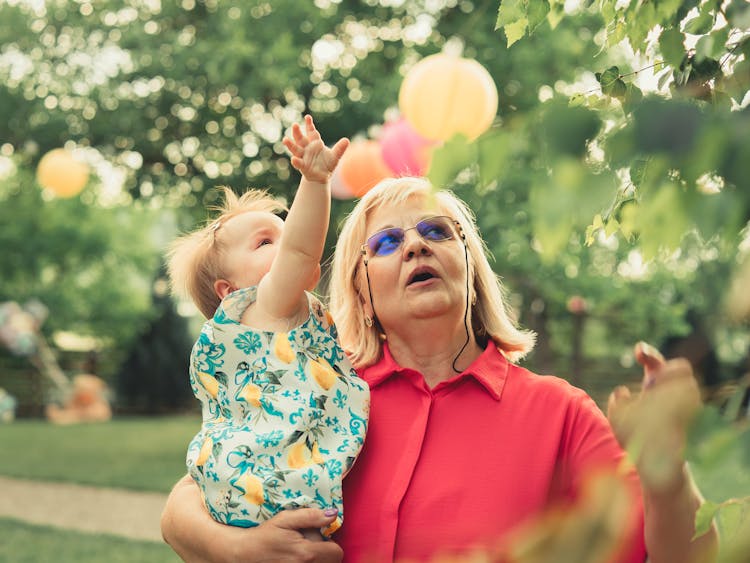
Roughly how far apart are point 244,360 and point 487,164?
151 cm

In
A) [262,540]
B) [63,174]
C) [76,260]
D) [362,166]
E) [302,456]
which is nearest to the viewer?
[262,540]

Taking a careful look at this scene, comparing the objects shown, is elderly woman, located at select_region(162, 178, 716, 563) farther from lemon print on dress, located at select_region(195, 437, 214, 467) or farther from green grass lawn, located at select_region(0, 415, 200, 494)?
green grass lawn, located at select_region(0, 415, 200, 494)

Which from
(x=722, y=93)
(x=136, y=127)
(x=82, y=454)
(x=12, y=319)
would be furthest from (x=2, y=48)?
(x=722, y=93)

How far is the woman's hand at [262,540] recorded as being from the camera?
1986 millimetres

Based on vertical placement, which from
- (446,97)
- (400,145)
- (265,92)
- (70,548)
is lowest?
(70,548)

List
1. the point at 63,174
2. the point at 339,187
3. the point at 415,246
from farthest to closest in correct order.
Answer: the point at 63,174 < the point at 339,187 < the point at 415,246

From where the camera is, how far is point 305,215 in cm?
204

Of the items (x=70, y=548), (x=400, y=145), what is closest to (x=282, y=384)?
(x=400, y=145)

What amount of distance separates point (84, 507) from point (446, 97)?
5.81m

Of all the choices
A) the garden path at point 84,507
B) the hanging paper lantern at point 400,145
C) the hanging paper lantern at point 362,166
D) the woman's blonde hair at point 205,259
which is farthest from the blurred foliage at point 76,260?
the woman's blonde hair at point 205,259

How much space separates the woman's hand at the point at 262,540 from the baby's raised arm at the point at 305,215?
1.64ft

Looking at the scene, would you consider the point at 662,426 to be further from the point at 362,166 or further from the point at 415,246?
the point at 362,166

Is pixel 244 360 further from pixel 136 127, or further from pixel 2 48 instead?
pixel 2 48

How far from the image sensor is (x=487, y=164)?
2.67ft
